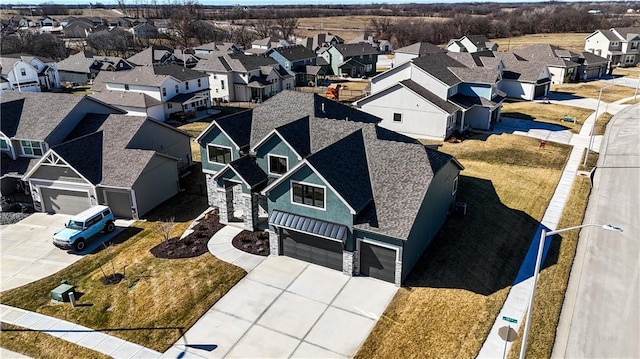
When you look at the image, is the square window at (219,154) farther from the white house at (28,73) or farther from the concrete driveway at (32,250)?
the white house at (28,73)

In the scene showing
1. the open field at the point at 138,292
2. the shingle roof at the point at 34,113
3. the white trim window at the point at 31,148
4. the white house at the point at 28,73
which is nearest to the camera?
the open field at the point at 138,292

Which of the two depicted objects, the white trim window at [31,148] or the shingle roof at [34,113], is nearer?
the white trim window at [31,148]

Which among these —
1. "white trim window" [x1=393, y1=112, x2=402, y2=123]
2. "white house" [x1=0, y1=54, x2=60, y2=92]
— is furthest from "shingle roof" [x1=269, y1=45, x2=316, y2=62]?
"white house" [x1=0, y1=54, x2=60, y2=92]

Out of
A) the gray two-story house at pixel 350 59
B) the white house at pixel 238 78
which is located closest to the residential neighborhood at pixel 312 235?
the white house at pixel 238 78

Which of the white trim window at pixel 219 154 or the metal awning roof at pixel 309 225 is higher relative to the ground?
the white trim window at pixel 219 154

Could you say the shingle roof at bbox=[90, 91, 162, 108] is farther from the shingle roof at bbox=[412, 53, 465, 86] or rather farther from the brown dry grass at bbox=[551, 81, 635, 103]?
the brown dry grass at bbox=[551, 81, 635, 103]

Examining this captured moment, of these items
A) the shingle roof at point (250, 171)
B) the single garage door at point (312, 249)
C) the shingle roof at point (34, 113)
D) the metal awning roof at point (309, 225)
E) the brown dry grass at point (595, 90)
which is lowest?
the single garage door at point (312, 249)

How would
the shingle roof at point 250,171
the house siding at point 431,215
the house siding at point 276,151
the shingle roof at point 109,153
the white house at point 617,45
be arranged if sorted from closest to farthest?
the house siding at point 431,215 → the house siding at point 276,151 → the shingle roof at point 250,171 → the shingle roof at point 109,153 → the white house at point 617,45
